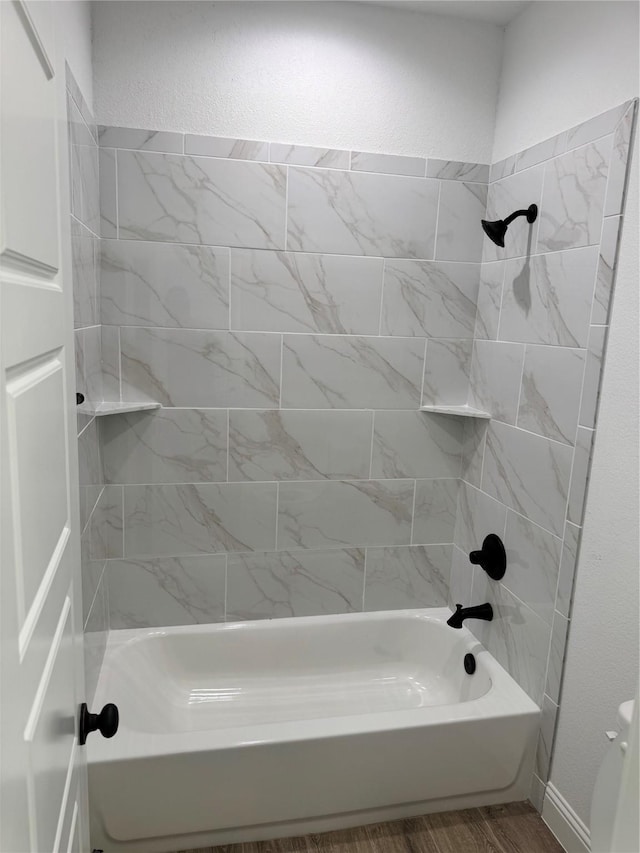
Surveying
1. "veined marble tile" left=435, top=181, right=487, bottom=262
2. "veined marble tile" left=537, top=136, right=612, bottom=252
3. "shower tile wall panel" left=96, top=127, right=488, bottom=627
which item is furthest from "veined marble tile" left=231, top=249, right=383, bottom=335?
"veined marble tile" left=537, top=136, right=612, bottom=252

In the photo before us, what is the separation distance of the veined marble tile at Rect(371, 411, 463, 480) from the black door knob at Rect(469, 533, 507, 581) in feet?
1.26

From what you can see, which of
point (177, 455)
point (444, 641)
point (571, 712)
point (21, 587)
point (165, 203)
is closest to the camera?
point (21, 587)

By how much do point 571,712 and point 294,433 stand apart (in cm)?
133

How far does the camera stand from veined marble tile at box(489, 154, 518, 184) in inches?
82.0

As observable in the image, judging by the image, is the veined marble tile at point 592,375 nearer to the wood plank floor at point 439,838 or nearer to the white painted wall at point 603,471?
the white painted wall at point 603,471

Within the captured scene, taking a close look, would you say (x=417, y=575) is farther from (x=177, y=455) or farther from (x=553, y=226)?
(x=553, y=226)

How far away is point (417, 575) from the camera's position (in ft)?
8.17

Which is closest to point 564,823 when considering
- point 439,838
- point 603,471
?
point 439,838

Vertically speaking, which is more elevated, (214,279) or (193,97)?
(193,97)

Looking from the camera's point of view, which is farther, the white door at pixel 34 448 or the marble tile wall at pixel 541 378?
the marble tile wall at pixel 541 378

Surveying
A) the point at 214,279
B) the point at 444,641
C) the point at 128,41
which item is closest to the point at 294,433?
the point at 214,279

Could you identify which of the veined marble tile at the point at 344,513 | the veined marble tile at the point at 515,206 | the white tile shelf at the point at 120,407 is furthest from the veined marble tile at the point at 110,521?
the veined marble tile at the point at 515,206

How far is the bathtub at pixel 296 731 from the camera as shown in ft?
5.46

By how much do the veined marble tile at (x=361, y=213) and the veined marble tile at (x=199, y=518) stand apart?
0.99m
